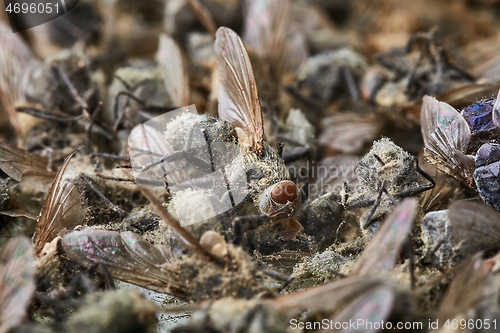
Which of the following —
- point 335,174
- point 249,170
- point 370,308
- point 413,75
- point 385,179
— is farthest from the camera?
point 413,75

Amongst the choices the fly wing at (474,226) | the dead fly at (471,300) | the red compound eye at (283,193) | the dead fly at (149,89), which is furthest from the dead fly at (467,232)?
the dead fly at (149,89)

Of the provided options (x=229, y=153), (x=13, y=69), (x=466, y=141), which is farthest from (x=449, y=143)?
(x=13, y=69)

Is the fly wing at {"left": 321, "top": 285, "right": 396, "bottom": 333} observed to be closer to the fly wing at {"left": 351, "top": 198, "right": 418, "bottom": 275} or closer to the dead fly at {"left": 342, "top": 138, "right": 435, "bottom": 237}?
the fly wing at {"left": 351, "top": 198, "right": 418, "bottom": 275}

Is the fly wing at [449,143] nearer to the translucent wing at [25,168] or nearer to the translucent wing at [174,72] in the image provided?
the translucent wing at [174,72]

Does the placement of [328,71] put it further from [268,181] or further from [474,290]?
[474,290]

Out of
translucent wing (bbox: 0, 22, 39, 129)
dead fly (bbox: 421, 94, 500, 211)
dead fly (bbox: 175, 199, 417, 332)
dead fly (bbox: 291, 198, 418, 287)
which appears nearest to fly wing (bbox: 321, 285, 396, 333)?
dead fly (bbox: 175, 199, 417, 332)

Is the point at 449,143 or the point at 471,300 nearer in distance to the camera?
the point at 471,300

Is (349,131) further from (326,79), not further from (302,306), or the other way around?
(302,306)

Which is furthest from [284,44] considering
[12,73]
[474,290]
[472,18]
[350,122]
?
[474,290]
